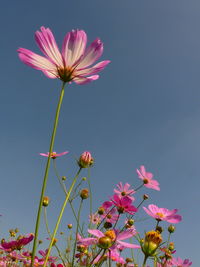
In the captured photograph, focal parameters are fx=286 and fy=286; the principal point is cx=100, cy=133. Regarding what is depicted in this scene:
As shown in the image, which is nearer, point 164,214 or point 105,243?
point 105,243

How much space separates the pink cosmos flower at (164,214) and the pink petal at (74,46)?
866mm

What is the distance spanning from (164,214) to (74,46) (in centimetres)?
99

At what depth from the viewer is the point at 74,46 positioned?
693mm

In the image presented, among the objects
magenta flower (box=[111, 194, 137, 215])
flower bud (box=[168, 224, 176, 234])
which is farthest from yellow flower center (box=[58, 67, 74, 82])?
flower bud (box=[168, 224, 176, 234])

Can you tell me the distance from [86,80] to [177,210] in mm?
1018

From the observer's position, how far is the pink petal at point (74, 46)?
687mm

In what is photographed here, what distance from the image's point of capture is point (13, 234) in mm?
2518

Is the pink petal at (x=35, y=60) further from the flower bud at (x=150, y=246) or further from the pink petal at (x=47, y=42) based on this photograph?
the flower bud at (x=150, y=246)

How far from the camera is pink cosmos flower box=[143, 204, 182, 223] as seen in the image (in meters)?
1.34

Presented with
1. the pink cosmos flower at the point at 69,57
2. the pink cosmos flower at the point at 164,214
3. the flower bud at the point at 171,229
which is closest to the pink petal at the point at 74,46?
the pink cosmos flower at the point at 69,57

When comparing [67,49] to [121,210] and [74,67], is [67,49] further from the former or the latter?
[121,210]

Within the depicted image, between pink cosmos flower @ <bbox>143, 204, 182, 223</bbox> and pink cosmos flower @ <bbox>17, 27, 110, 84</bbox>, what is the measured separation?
846mm

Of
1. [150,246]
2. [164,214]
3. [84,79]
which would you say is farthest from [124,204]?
[84,79]

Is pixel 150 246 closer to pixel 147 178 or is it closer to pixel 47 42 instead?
pixel 47 42
